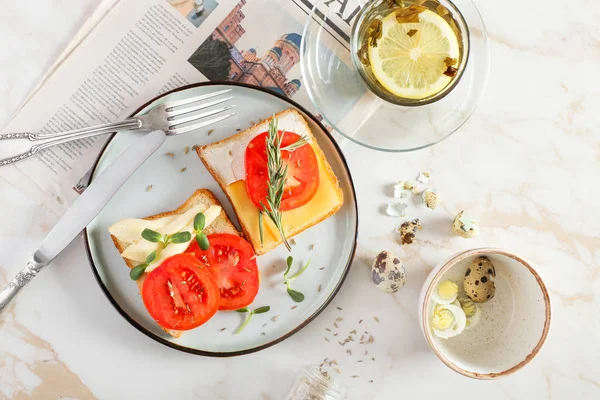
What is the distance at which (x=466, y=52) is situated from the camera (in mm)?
1274

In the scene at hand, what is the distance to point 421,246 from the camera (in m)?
1.50

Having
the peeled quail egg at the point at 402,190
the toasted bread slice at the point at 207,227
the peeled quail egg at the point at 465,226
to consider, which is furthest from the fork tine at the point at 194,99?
the peeled quail egg at the point at 465,226

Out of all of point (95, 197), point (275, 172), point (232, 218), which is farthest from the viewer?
point (232, 218)

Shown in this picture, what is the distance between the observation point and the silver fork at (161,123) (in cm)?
138

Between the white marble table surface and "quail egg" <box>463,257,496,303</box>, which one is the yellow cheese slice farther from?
"quail egg" <box>463,257,496,303</box>

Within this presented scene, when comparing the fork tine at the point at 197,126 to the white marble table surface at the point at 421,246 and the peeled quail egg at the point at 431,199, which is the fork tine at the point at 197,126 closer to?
the white marble table surface at the point at 421,246

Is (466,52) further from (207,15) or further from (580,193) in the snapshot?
(207,15)

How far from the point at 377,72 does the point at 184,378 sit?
3.32ft

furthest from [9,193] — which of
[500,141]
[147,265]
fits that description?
[500,141]

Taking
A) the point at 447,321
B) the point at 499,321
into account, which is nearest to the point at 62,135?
the point at 447,321

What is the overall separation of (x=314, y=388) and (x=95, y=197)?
799 millimetres

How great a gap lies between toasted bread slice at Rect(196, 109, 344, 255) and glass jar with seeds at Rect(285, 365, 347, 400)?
15.4 inches

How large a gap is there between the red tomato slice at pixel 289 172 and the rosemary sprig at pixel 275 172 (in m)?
0.02

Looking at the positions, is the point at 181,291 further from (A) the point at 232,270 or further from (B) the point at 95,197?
(B) the point at 95,197
